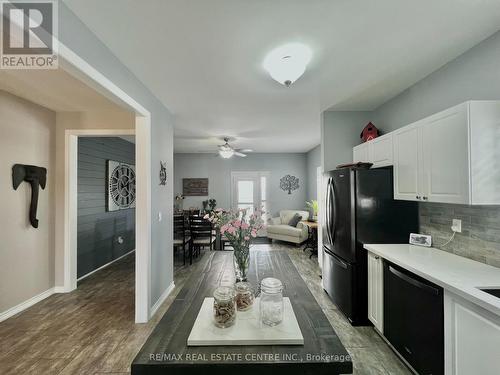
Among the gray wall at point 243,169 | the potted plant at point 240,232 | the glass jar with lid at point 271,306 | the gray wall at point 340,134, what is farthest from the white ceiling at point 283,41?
the gray wall at point 243,169

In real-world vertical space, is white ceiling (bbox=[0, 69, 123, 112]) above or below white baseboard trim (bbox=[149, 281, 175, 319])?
above

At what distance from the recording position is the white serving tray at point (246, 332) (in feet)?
3.25

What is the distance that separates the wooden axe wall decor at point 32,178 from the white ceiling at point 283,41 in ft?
6.30

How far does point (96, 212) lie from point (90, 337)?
97.9 inches

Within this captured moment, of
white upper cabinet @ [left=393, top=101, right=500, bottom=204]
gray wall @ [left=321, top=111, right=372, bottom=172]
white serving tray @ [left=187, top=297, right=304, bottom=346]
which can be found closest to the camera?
white serving tray @ [left=187, top=297, right=304, bottom=346]

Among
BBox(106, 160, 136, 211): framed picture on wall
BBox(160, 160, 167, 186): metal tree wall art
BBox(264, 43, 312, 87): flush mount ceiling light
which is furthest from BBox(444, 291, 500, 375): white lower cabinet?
BBox(106, 160, 136, 211): framed picture on wall

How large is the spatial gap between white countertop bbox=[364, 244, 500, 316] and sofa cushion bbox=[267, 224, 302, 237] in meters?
3.45

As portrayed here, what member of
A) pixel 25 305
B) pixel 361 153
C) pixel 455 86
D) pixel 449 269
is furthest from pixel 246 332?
pixel 25 305

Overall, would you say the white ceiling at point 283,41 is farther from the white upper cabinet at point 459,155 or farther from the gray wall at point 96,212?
the gray wall at point 96,212

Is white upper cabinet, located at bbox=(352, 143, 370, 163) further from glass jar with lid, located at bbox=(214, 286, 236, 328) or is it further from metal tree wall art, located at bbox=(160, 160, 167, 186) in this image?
metal tree wall art, located at bbox=(160, 160, 167, 186)

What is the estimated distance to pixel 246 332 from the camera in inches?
41.4

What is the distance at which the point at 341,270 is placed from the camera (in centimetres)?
269

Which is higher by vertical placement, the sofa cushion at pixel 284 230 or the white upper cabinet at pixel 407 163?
the white upper cabinet at pixel 407 163

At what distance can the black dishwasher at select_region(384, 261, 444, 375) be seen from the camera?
1543mm
